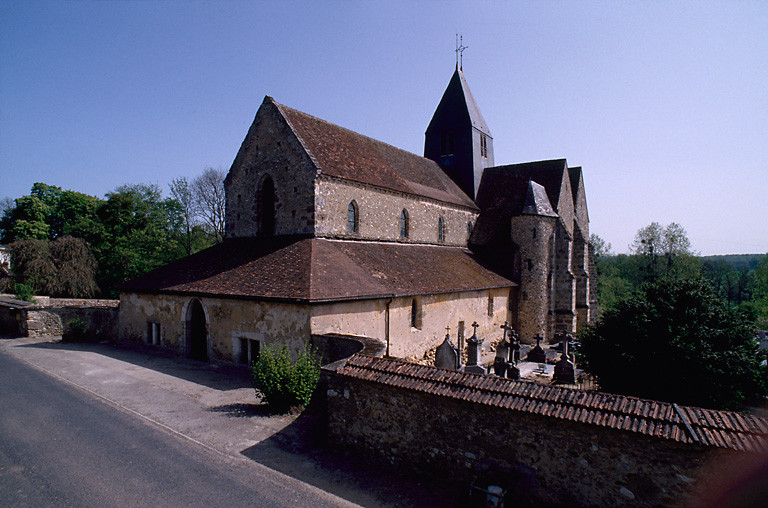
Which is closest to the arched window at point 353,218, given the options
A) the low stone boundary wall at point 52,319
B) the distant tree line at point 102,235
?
the low stone boundary wall at point 52,319

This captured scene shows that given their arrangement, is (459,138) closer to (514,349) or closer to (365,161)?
(365,161)

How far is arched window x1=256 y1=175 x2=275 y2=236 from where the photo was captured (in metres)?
19.0

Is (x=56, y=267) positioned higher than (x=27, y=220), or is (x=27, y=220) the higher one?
(x=27, y=220)

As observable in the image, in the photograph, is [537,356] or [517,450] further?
[537,356]

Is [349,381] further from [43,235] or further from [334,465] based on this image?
[43,235]

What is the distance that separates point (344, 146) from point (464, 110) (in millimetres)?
12775

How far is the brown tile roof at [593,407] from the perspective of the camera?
513cm

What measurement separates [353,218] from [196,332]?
806 centimetres

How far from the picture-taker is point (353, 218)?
18.8 meters

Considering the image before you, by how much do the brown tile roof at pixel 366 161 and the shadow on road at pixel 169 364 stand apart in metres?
8.57

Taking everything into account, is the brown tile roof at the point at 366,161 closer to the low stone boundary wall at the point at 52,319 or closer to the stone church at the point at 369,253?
the stone church at the point at 369,253

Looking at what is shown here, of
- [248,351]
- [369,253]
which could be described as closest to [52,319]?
[248,351]

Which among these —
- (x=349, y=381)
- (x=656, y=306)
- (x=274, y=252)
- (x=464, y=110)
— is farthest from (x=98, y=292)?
(x=656, y=306)

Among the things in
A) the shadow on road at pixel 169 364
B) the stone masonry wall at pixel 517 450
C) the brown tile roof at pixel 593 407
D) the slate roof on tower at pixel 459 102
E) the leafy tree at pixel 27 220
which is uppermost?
the slate roof on tower at pixel 459 102
